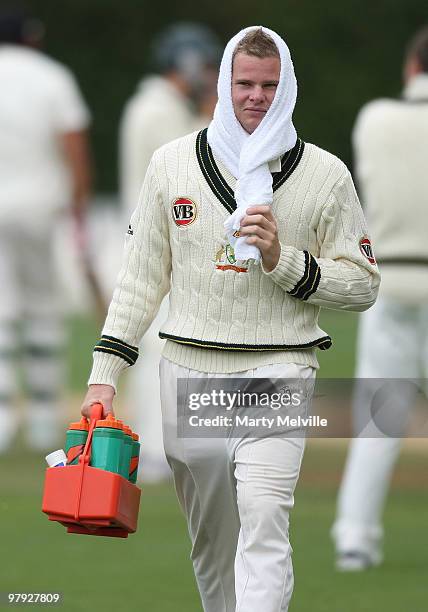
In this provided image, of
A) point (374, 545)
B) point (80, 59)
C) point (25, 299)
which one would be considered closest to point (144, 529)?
point (374, 545)

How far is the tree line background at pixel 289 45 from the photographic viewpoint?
3288cm

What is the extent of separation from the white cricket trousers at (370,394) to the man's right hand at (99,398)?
253 cm

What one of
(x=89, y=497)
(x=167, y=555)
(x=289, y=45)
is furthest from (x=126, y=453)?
(x=289, y=45)

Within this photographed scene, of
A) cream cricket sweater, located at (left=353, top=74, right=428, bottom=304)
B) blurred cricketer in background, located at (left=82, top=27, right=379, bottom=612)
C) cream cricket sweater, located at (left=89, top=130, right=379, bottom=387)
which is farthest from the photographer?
cream cricket sweater, located at (left=353, top=74, right=428, bottom=304)

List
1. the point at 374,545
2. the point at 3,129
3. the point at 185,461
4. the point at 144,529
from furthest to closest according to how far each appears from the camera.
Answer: the point at 3,129 < the point at 144,529 < the point at 374,545 < the point at 185,461

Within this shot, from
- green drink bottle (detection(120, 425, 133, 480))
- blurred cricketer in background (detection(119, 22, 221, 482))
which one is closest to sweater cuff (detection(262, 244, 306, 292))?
green drink bottle (detection(120, 425, 133, 480))

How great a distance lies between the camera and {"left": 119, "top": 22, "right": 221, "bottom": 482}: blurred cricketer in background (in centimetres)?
1020

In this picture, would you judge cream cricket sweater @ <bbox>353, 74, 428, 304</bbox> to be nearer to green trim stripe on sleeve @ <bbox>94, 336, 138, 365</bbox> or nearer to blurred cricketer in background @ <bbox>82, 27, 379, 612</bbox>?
blurred cricketer in background @ <bbox>82, 27, 379, 612</bbox>

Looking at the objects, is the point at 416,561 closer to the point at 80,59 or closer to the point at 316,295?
the point at 316,295

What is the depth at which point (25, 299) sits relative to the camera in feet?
36.7

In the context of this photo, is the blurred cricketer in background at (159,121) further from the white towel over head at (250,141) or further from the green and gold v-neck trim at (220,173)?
the white towel over head at (250,141)

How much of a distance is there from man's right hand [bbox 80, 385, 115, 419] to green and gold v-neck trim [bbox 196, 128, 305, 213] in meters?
0.70

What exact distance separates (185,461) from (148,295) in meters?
0.55

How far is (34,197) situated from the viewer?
11.1 metres
